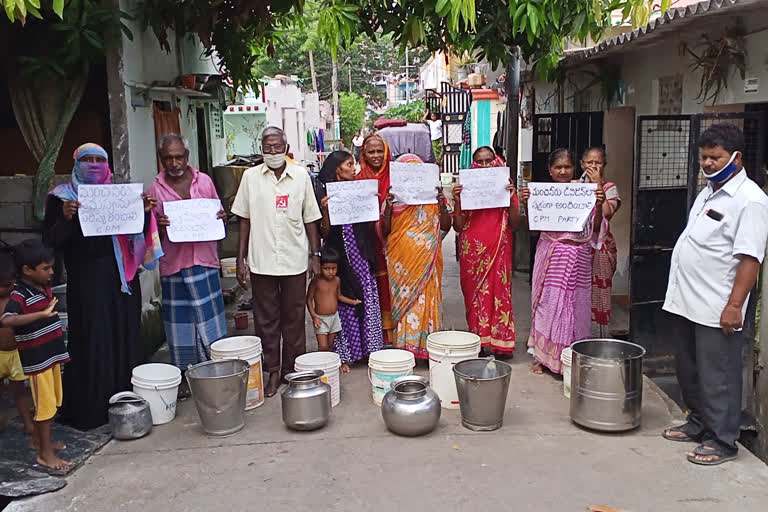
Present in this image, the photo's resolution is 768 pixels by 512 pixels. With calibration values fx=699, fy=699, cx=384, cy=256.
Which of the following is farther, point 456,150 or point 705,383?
point 456,150

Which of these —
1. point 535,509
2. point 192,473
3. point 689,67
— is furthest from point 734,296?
point 689,67

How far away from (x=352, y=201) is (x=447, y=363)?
144 centimetres

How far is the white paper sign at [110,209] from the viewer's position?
4.43 meters

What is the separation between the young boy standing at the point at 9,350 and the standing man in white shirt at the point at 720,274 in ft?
12.5

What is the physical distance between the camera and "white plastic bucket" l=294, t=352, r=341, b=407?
4934 mm

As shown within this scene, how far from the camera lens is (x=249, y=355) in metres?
4.95

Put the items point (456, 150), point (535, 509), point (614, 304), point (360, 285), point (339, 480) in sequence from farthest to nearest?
point (456, 150), point (614, 304), point (360, 285), point (339, 480), point (535, 509)

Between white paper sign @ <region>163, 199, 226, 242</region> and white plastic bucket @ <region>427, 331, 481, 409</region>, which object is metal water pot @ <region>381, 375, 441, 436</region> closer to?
white plastic bucket @ <region>427, 331, 481, 409</region>

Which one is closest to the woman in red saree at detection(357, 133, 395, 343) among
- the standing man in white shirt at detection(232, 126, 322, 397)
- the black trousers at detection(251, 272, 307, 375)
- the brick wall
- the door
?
the standing man in white shirt at detection(232, 126, 322, 397)

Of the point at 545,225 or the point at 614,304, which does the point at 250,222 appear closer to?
the point at 545,225

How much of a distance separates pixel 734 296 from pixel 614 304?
446 centimetres

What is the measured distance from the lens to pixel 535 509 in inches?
141

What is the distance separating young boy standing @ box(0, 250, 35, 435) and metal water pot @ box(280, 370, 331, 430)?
1.57m

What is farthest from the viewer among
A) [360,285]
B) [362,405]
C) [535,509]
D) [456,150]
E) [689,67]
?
[456,150]
